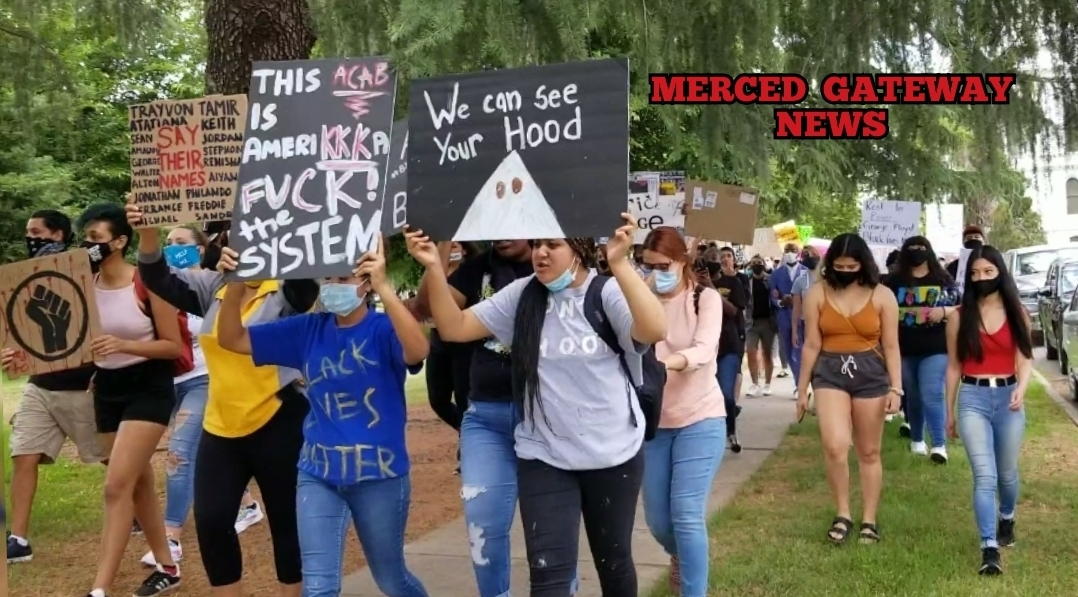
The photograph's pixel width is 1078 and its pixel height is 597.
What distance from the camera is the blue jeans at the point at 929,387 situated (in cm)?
829

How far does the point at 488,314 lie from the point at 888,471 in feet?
16.7

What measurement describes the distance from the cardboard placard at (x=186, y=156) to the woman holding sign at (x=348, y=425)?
2.32 feet

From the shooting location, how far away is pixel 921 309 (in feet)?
26.9

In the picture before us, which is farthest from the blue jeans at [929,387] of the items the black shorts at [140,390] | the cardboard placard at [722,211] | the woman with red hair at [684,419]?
the black shorts at [140,390]

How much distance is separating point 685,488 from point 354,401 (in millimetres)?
1507

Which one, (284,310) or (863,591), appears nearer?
(284,310)

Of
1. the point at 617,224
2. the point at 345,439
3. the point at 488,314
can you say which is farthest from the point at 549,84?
the point at 345,439

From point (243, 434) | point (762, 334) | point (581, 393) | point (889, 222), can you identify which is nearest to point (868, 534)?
point (581, 393)

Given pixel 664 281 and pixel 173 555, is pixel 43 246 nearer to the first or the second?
pixel 173 555

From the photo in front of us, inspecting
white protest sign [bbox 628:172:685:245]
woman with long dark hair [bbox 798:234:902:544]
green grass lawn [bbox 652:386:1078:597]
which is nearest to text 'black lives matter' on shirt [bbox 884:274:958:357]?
green grass lawn [bbox 652:386:1078:597]

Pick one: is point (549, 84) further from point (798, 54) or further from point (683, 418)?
point (798, 54)

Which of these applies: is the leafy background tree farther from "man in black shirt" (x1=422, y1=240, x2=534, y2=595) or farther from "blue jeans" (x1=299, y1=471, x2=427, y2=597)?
"blue jeans" (x1=299, y1=471, x2=427, y2=597)

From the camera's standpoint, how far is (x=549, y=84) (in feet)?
12.5

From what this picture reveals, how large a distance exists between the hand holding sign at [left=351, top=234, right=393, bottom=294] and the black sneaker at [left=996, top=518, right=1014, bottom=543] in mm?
4052
